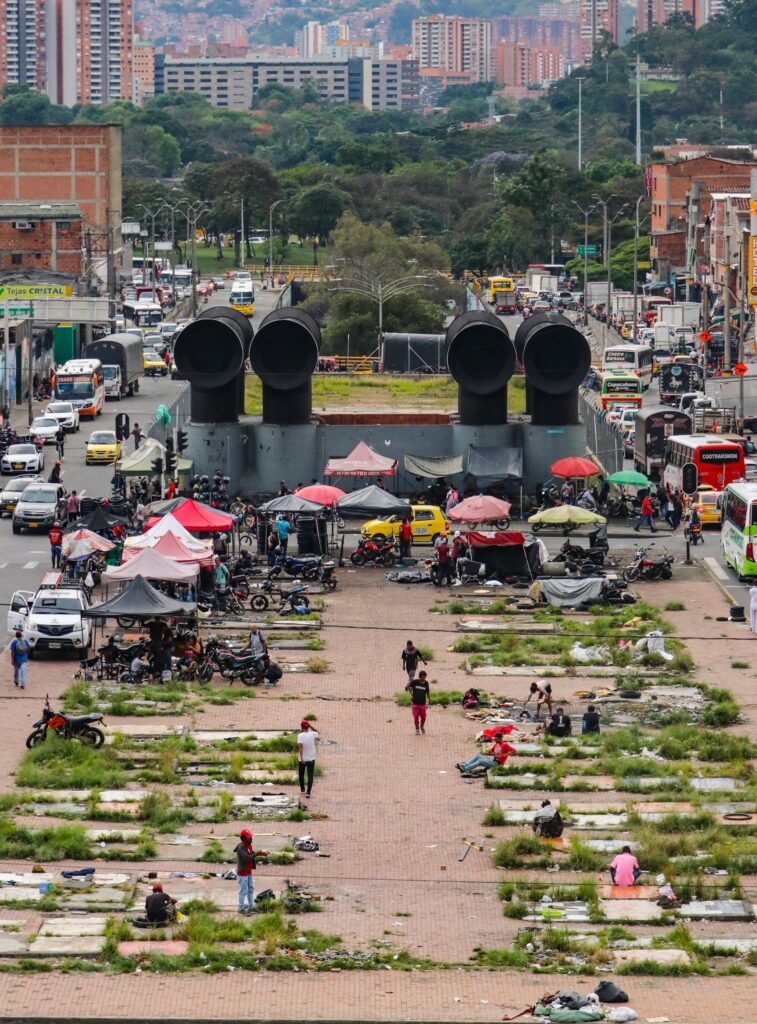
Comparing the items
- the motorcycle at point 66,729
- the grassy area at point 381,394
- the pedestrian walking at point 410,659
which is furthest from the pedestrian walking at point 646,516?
the motorcycle at point 66,729

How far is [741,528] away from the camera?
4666cm

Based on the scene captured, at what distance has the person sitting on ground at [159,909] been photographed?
24.9 m

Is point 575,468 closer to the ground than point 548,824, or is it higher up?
higher up

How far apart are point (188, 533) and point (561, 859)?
18183 mm

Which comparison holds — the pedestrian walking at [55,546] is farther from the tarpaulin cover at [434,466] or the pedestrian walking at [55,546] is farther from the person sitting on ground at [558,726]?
the person sitting on ground at [558,726]

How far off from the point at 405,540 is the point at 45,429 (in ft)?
64.4

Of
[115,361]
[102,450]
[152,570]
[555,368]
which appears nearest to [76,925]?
[152,570]

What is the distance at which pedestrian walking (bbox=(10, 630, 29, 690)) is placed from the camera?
120 ft

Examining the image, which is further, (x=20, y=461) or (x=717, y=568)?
(x=20, y=461)

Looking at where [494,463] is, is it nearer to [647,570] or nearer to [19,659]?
[647,570]

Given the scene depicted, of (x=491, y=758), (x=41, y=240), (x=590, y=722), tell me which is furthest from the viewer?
(x=41, y=240)

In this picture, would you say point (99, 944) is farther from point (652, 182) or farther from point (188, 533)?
point (652, 182)

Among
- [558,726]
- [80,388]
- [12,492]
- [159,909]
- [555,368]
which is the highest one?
[555,368]

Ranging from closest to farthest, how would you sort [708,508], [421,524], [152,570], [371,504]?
1. [152,570]
2. [371,504]
3. [421,524]
4. [708,508]
